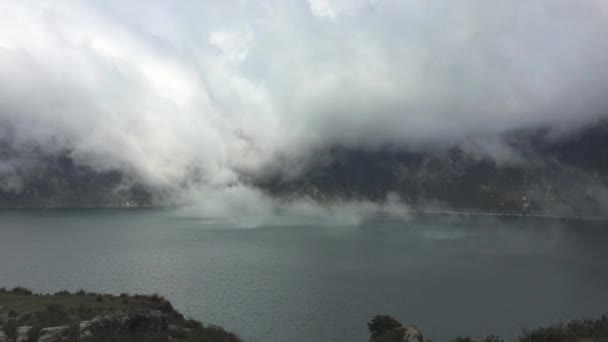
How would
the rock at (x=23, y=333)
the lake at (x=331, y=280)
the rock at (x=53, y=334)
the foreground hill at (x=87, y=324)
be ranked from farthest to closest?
the lake at (x=331, y=280) < the foreground hill at (x=87, y=324) < the rock at (x=23, y=333) < the rock at (x=53, y=334)

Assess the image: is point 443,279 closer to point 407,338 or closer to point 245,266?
point 245,266

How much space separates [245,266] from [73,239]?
86785mm

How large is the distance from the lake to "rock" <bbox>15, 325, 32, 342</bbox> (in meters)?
28.0

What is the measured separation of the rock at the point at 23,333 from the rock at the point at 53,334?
0.75 m

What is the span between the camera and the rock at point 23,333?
2306 cm

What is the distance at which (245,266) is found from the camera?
9769 cm

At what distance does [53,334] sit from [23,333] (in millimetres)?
1910

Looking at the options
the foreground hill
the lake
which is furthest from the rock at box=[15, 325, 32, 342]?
the lake

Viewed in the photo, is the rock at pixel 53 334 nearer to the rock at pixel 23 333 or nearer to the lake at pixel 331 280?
the rock at pixel 23 333

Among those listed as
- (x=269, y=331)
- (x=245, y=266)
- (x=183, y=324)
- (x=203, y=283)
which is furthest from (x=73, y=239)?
(x=183, y=324)

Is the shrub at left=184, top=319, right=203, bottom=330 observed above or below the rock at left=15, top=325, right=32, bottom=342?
Result: below

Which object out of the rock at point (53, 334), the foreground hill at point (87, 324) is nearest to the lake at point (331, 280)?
the foreground hill at point (87, 324)

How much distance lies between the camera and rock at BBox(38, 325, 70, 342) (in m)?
22.9

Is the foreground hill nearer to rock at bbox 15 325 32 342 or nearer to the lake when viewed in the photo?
rock at bbox 15 325 32 342
